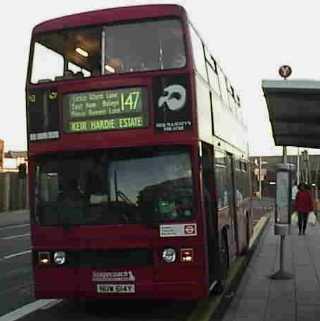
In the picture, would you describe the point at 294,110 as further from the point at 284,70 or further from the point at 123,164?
the point at 284,70

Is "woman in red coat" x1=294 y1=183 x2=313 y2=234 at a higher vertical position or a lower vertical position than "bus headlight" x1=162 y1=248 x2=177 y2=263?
higher

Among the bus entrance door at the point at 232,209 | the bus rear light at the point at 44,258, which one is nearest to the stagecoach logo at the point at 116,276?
the bus rear light at the point at 44,258

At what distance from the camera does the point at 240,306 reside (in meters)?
11.0

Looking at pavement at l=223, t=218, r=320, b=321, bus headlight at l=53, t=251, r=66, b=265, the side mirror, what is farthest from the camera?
the side mirror

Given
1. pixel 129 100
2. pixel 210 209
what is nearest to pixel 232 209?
pixel 210 209

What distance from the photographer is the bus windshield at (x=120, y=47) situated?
10508 millimetres

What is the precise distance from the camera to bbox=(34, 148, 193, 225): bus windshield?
1024cm

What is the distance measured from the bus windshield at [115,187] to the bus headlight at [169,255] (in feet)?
1.34

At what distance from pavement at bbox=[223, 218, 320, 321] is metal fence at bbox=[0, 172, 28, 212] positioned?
1360 inches

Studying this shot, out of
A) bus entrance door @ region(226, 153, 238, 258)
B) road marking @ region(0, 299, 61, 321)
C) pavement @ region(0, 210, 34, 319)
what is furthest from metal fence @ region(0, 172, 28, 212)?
road marking @ region(0, 299, 61, 321)

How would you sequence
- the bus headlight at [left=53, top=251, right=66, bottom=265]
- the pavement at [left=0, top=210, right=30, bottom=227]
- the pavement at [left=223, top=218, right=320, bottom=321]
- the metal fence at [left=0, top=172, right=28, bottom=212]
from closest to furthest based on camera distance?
the pavement at [left=223, top=218, right=320, bottom=321] < the bus headlight at [left=53, top=251, right=66, bottom=265] < the pavement at [left=0, top=210, right=30, bottom=227] < the metal fence at [left=0, top=172, right=28, bottom=212]

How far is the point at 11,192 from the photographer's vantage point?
54.9 m

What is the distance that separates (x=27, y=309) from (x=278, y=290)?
4026 millimetres

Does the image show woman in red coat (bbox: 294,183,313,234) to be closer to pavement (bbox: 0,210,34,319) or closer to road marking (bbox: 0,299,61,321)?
pavement (bbox: 0,210,34,319)
